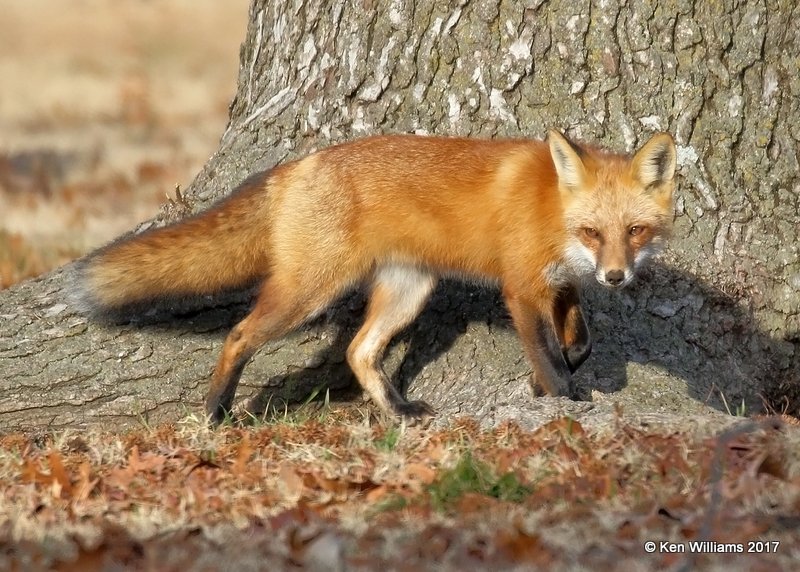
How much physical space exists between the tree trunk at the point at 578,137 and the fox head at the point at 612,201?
475 mm

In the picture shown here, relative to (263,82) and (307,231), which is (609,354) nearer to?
(307,231)

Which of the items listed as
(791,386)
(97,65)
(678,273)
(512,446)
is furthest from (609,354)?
(97,65)

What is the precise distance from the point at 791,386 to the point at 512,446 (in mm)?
2264

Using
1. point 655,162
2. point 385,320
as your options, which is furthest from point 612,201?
point 385,320

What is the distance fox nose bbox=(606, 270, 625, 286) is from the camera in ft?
16.0

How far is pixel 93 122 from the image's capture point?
16.8 m

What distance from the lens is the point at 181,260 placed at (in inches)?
214

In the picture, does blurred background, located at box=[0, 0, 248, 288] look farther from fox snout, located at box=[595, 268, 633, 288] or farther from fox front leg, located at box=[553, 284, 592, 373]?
fox snout, located at box=[595, 268, 633, 288]

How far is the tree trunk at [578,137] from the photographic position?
5461 millimetres

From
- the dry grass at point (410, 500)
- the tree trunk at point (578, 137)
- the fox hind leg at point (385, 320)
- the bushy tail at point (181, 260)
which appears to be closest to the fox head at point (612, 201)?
the tree trunk at point (578, 137)

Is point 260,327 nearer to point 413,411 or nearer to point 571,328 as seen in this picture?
point 413,411

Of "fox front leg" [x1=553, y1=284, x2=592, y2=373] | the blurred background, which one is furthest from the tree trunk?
the blurred background

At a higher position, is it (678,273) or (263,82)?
(263,82)

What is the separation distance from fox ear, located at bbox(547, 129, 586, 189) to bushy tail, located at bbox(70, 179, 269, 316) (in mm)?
1467
